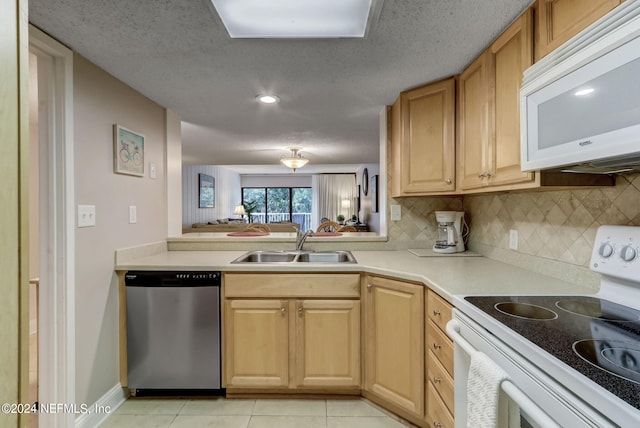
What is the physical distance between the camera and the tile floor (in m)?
1.75

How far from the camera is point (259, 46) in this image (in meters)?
1.57

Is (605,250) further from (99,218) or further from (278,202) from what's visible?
(278,202)

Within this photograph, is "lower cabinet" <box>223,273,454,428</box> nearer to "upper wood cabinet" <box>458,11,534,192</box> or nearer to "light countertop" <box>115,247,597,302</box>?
"light countertop" <box>115,247,597,302</box>

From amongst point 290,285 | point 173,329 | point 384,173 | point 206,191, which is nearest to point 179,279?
point 173,329

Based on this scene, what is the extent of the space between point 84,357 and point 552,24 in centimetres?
262

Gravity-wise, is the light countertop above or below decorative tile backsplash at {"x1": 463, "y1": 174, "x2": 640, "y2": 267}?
below

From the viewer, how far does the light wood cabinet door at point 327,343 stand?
192 cm

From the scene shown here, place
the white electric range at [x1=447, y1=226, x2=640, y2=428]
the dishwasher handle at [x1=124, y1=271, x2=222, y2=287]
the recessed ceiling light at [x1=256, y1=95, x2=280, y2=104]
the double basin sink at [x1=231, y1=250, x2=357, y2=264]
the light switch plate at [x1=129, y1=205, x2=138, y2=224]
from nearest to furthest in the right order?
the white electric range at [x1=447, y1=226, x2=640, y2=428]
the dishwasher handle at [x1=124, y1=271, x2=222, y2=287]
the light switch plate at [x1=129, y1=205, x2=138, y2=224]
the recessed ceiling light at [x1=256, y1=95, x2=280, y2=104]
the double basin sink at [x1=231, y1=250, x2=357, y2=264]

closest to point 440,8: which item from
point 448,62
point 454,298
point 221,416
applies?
point 448,62

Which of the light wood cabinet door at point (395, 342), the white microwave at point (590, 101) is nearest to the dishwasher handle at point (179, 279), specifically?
the light wood cabinet door at point (395, 342)

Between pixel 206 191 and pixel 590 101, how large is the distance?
25.6ft

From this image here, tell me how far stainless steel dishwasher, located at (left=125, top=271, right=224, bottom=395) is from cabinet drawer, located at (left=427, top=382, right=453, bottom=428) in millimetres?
1207

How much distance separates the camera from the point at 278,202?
409 inches

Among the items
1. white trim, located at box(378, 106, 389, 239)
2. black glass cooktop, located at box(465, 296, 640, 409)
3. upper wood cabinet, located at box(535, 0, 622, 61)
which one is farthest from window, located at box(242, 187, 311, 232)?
black glass cooktop, located at box(465, 296, 640, 409)
